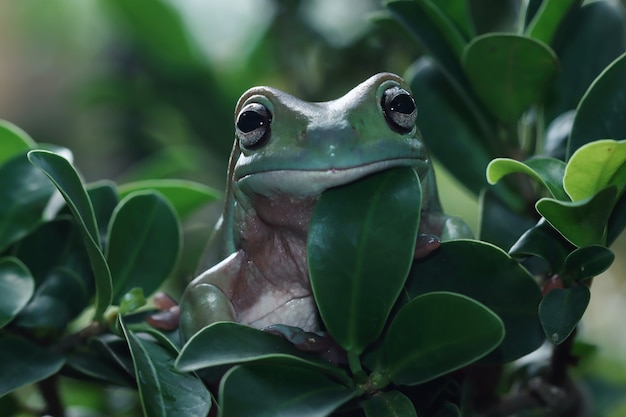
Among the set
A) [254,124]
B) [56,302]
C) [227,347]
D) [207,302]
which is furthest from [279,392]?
[56,302]

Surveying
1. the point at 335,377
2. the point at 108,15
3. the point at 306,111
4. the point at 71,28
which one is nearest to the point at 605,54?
the point at 306,111

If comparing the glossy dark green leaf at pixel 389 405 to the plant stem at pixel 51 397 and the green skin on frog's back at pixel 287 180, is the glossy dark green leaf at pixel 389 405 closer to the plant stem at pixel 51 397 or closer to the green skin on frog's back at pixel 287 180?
the green skin on frog's back at pixel 287 180

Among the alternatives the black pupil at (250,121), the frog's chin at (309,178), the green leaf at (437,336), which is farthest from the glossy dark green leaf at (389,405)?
the black pupil at (250,121)

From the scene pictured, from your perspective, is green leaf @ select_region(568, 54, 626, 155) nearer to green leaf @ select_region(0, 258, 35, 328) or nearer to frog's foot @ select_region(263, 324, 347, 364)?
frog's foot @ select_region(263, 324, 347, 364)

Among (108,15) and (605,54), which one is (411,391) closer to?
(605,54)

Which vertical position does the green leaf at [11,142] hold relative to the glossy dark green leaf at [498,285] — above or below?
above

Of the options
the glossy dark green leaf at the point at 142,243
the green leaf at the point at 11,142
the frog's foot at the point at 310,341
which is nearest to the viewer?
the frog's foot at the point at 310,341
